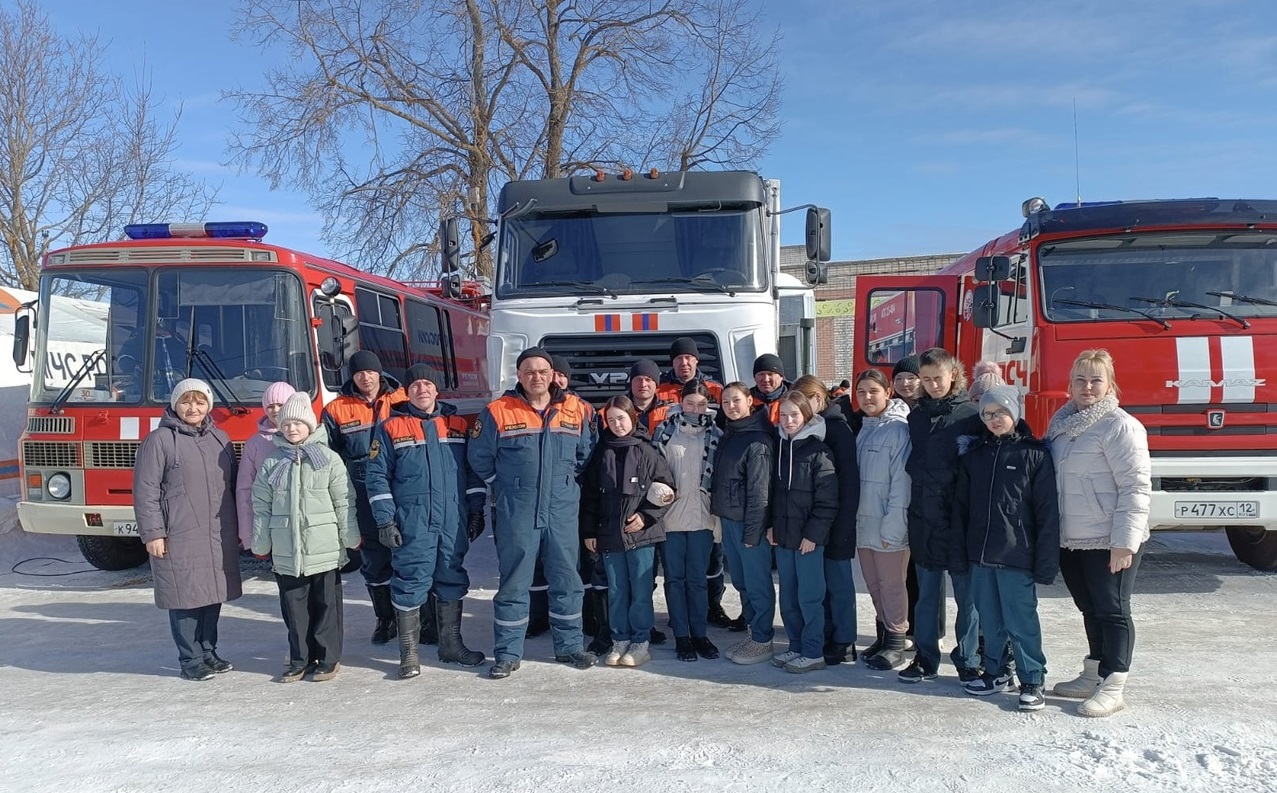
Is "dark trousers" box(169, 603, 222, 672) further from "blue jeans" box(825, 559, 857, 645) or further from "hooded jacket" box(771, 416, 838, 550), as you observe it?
"blue jeans" box(825, 559, 857, 645)

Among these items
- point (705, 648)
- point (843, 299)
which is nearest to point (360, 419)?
point (705, 648)

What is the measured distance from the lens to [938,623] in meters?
4.64

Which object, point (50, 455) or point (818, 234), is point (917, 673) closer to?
point (818, 234)

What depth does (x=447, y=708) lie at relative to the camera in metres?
4.40

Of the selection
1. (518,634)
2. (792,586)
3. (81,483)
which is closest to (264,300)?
(81,483)

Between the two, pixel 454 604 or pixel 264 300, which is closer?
pixel 454 604

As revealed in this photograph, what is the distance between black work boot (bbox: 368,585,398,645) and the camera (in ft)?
18.3

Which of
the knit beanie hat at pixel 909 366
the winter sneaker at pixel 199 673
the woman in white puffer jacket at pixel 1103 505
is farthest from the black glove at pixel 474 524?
the woman in white puffer jacket at pixel 1103 505

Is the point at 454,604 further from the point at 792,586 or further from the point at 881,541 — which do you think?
the point at 881,541

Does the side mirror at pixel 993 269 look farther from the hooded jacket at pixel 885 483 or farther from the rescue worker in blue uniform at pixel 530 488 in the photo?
the rescue worker in blue uniform at pixel 530 488

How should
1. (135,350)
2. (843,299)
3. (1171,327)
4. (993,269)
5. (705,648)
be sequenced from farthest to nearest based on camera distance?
(843,299)
(135,350)
(993,269)
(1171,327)
(705,648)

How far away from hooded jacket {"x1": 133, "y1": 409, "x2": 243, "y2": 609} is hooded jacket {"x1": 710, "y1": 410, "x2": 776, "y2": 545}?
295cm

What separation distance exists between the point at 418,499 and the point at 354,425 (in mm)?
821

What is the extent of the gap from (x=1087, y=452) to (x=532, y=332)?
4.06 meters
